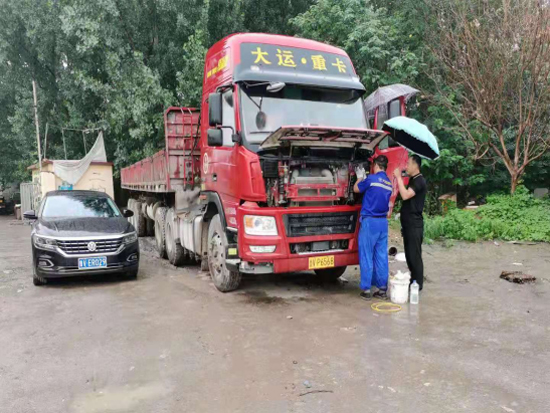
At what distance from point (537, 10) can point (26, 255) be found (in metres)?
14.1

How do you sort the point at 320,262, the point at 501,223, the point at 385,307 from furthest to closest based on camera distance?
1. the point at 501,223
2. the point at 320,262
3. the point at 385,307

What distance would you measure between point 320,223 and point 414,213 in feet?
4.27

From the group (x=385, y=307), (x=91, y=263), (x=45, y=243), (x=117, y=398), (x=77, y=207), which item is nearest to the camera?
(x=117, y=398)

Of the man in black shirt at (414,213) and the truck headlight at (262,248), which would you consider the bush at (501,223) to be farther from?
the truck headlight at (262,248)

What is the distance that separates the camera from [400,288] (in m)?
5.87

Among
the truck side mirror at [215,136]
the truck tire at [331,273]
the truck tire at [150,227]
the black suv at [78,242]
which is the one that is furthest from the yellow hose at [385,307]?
the truck tire at [150,227]

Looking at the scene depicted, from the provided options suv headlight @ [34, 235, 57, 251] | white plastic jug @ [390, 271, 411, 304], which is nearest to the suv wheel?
suv headlight @ [34, 235, 57, 251]

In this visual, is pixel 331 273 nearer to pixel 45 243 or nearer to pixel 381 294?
pixel 381 294

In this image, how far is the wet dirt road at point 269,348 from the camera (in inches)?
134

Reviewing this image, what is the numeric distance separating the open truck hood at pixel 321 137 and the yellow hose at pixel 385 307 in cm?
211

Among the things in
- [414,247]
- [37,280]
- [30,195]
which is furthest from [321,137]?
[30,195]

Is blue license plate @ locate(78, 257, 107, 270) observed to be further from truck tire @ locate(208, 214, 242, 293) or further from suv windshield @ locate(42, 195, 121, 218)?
truck tire @ locate(208, 214, 242, 293)

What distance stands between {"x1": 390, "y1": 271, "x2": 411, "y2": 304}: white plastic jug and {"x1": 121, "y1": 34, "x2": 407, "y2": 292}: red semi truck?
61 cm

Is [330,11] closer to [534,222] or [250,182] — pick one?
[534,222]
